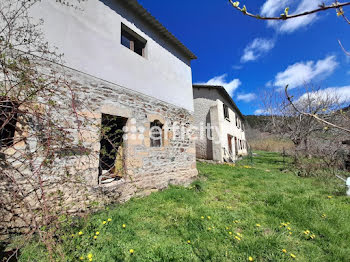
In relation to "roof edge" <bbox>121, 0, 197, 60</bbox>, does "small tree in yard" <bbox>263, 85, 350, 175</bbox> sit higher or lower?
lower

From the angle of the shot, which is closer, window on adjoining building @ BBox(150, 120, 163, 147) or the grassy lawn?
the grassy lawn

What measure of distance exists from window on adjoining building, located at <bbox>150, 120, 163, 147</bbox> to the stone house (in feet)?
0.11

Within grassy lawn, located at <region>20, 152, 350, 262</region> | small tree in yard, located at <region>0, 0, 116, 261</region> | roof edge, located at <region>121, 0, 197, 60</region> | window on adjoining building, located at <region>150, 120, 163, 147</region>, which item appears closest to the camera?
grassy lawn, located at <region>20, 152, 350, 262</region>

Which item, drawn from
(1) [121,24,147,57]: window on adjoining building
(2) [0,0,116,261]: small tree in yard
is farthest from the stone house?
(2) [0,0,116,261]: small tree in yard

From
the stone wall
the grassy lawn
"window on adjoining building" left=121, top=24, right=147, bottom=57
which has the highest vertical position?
"window on adjoining building" left=121, top=24, right=147, bottom=57

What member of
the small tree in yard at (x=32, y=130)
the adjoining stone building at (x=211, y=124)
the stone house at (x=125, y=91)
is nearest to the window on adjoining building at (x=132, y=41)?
the stone house at (x=125, y=91)

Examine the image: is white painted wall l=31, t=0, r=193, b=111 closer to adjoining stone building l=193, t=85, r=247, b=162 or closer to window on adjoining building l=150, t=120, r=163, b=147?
window on adjoining building l=150, t=120, r=163, b=147

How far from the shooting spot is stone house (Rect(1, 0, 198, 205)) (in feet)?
10.7

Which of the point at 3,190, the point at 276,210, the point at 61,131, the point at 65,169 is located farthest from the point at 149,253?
the point at 276,210

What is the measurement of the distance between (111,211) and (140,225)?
2.71 feet

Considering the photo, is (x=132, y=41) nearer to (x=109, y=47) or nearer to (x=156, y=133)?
(x=109, y=47)

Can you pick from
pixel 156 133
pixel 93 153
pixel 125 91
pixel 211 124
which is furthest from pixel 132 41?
pixel 211 124

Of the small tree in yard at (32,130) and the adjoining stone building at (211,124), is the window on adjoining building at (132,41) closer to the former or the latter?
the small tree in yard at (32,130)

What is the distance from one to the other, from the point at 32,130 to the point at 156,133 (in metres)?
2.99
